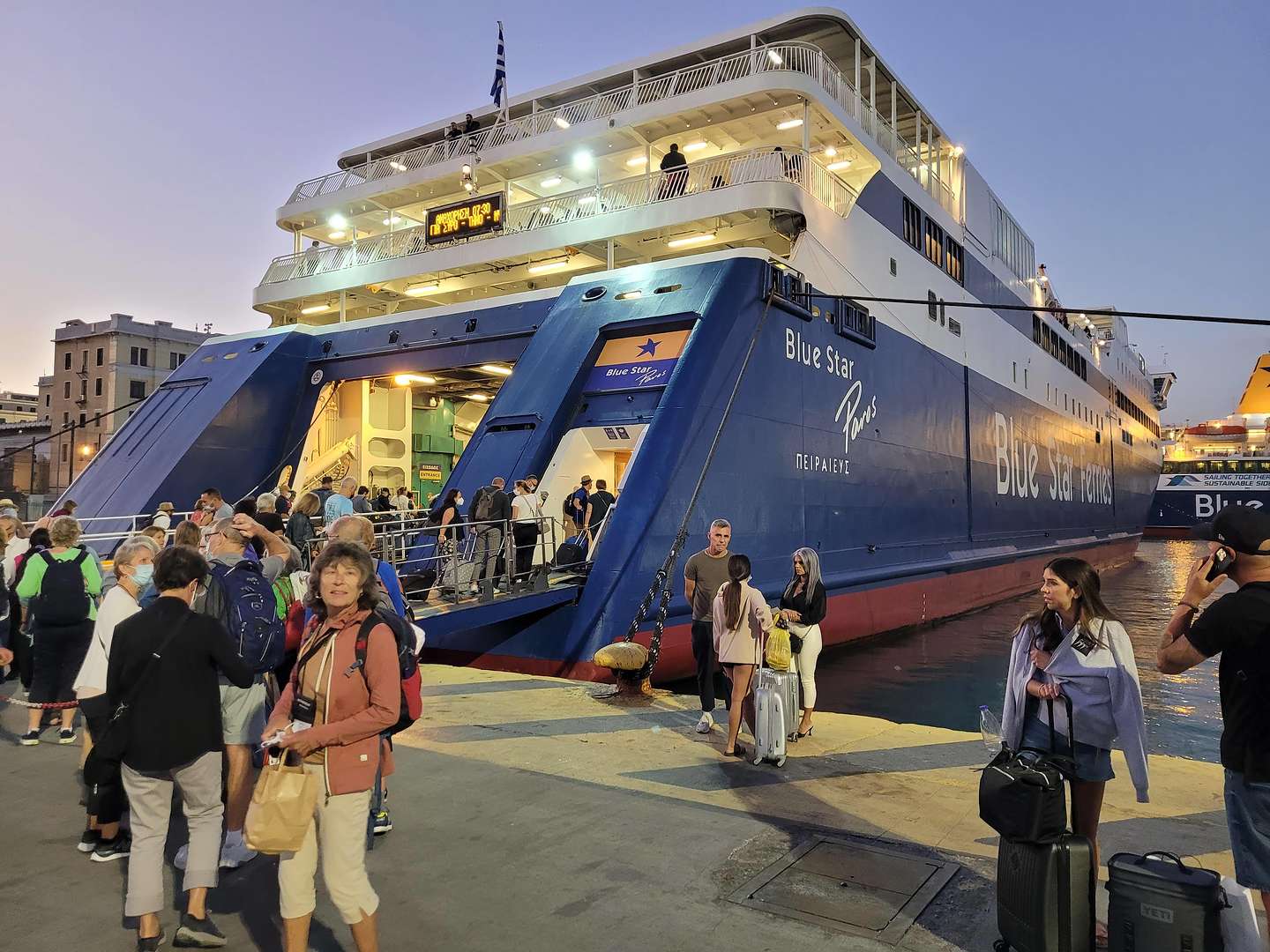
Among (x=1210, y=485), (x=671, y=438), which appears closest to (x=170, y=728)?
(x=671, y=438)

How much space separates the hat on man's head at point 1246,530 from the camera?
278 cm

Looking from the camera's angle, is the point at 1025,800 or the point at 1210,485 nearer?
the point at 1025,800

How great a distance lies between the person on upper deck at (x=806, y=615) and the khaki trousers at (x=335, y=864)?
156 inches

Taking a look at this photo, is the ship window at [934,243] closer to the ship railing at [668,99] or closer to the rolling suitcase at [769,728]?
the ship railing at [668,99]

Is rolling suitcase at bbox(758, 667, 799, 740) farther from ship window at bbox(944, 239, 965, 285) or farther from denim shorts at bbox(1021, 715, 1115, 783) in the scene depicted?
ship window at bbox(944, 239, 965, 285)

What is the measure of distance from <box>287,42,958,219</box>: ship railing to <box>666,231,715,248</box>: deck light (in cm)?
228

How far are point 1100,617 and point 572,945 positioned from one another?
2350 millimetres

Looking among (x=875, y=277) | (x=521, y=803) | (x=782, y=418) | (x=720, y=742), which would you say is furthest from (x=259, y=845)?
(x=875, y=277)

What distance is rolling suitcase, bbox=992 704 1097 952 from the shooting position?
2.83m

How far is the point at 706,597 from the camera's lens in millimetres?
6387

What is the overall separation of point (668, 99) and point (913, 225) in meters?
5.89

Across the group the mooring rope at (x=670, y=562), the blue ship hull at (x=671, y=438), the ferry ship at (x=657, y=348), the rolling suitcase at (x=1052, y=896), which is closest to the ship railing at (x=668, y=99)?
the ferry ship at (x=657, y=348)

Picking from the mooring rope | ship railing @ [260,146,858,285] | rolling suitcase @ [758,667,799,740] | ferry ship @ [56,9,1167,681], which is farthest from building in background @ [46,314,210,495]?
rolling suitcase @ [758,667,799,740]

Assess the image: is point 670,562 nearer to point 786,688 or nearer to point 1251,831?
point 786,688
